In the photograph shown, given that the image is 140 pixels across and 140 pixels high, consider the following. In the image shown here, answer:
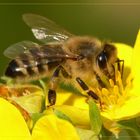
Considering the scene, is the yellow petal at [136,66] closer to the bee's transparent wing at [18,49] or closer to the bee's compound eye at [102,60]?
the bee's compound eye at [102,60]

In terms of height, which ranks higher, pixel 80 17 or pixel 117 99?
pixel 117 99

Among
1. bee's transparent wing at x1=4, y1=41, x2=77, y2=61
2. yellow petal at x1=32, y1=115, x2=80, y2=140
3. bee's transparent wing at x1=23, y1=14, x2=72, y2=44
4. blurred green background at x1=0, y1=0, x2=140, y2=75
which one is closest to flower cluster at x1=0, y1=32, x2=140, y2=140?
yellow petal at x1=32, y1=115, x2=80, y2=140

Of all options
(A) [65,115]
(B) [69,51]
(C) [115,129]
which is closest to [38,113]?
(A) [65,115]

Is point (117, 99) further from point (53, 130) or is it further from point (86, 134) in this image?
point (53, 130)

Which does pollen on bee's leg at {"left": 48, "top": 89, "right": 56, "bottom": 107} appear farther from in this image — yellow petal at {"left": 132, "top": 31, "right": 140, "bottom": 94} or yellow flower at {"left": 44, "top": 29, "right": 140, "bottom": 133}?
yellow petal at {"left": 132, "top": 31, "right": 140, "bottom": 94}

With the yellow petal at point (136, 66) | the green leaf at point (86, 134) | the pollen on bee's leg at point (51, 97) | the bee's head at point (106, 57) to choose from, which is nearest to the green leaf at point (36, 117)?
the green leaf at point (86, 134)

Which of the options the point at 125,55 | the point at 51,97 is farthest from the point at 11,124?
the point at 125,55
